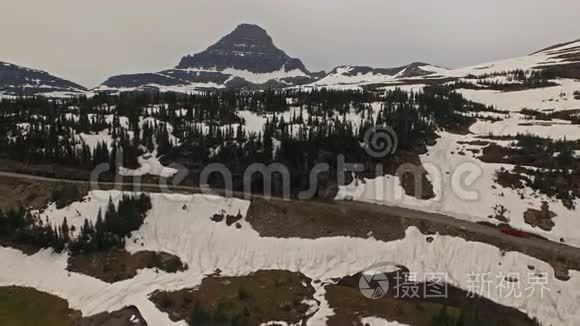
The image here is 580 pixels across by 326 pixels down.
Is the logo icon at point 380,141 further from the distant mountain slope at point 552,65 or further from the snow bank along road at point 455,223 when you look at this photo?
the distant mountain slope at point 552,65

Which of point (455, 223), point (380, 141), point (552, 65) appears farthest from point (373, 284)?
point (552, 65)

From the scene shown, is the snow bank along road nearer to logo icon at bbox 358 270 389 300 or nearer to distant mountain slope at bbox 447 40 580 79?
logo icon at bbox 358 270 389 300

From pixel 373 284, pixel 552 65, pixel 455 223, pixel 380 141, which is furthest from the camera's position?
pixel 552 65

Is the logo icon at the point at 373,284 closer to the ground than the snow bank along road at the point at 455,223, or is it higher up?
closer to the ground

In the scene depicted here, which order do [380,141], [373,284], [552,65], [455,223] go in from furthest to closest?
[552,65] < [380,141] < [455,223] < [373,284]

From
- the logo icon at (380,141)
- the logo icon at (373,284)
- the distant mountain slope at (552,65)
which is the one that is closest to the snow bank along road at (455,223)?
the logo icon at (373,284)

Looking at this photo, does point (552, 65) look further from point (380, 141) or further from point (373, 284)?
point (373, 284)
